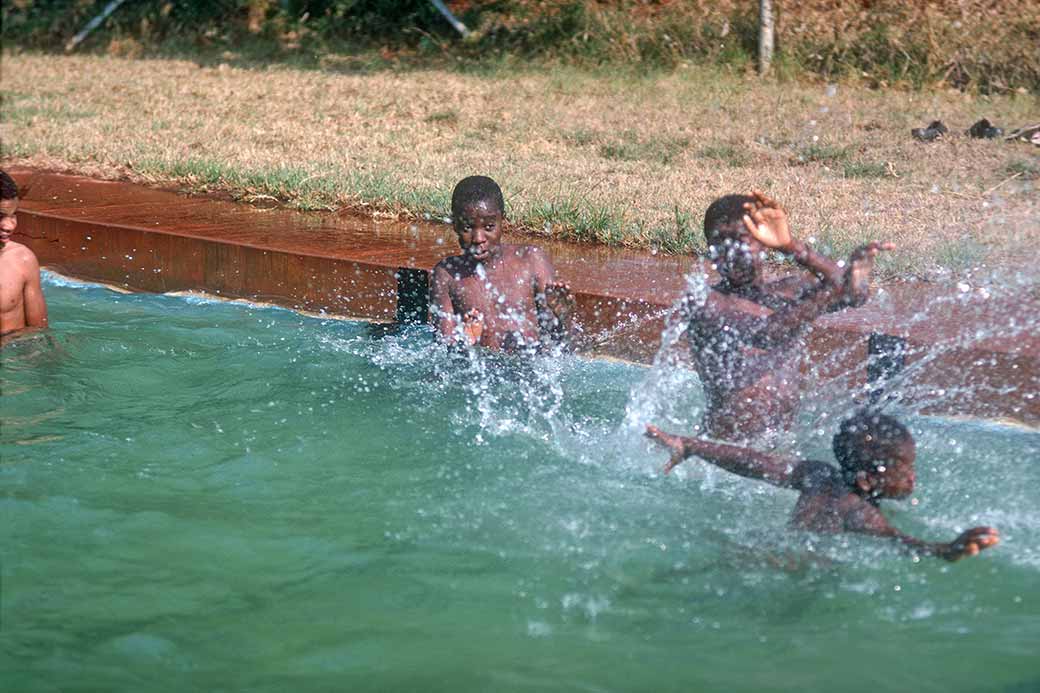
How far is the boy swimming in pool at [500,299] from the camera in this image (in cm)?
562

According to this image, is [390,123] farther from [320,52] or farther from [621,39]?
[320,52]

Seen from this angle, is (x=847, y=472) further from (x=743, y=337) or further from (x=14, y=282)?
(x=14, y=282)

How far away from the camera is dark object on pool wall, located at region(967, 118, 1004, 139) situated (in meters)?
9.01

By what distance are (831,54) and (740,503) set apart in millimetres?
7819

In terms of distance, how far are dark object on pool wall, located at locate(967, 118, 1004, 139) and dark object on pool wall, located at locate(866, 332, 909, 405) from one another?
Answer: 178 inches

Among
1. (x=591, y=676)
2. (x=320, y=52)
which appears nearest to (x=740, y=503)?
(x=591, y=676)

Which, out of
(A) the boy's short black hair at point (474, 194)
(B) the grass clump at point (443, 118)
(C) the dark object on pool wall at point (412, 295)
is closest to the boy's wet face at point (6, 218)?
(C) the dark object on pool wall at point (412, 295)

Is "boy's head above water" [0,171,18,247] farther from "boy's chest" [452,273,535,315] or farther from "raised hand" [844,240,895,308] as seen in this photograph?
"raised hand" [844,240,895,308]

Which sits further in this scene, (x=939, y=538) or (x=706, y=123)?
(x=706, y=123)

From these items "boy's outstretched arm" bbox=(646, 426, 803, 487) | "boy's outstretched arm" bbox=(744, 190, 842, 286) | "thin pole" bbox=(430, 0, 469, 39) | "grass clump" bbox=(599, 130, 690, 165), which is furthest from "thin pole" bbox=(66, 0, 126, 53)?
"boy's outstretched arm" bbox=(646, 426, 803, 487)

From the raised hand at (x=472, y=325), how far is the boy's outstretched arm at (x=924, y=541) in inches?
83.1

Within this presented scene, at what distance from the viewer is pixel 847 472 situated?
394 cm

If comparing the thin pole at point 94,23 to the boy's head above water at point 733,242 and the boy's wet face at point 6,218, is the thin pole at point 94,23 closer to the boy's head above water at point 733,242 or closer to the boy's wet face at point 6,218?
the boy's wet face at point 6,218

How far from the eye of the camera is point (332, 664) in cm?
355
